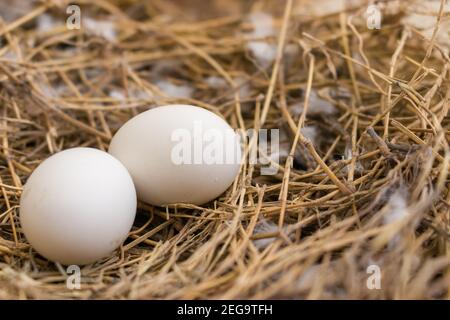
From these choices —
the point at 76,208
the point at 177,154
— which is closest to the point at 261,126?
the point at 177,154

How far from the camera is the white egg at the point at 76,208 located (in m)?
0.91

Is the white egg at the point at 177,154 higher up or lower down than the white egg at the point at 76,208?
higher up

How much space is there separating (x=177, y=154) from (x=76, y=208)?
0.68ft

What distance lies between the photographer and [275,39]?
156cm

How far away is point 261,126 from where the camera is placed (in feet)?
4.23

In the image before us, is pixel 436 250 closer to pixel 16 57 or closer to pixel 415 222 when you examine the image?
pixel 415 222

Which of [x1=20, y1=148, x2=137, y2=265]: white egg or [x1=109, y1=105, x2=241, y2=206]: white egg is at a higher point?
[x1=109, y1=105, x2=241, y2=206]: white egg

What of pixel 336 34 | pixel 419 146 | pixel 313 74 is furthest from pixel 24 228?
pixel 336 34

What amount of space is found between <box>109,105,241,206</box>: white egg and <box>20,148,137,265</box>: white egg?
69mm

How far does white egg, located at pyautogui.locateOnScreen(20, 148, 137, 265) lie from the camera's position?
0.91 meters

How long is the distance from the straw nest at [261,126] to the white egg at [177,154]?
0.06 m

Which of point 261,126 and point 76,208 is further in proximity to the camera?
point 261,126

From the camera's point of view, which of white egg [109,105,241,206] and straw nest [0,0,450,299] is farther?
white egg [109,105,241,206]

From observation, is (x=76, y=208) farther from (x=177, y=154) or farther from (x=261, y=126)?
(x=261, y=126)
